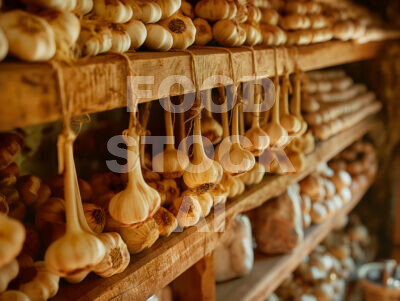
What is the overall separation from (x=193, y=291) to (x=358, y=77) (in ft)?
6.38

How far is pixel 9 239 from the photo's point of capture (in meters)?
0.44

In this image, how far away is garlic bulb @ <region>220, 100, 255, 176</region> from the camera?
84 centimetres

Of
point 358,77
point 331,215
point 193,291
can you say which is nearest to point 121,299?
point 193,291

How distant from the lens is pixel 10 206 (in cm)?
70

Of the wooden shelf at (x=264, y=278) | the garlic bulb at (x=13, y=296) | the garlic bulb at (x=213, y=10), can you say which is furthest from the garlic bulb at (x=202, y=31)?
the wooden shelf at (x=264, y=278)

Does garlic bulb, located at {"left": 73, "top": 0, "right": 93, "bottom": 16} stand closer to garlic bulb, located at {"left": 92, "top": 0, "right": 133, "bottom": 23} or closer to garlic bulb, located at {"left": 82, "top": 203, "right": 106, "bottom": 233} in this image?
garlic bulb, located at {"left": 92, "top": 0, "right": 133, "bottom": 23}

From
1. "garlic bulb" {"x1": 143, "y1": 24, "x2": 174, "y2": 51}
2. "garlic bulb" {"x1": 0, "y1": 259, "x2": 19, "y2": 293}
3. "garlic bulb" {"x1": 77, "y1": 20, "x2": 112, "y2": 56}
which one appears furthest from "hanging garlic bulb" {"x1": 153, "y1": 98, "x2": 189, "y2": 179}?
"garlic bulb" {"x1": 0, "y1": 259, "x2": 19, "y2": 293}

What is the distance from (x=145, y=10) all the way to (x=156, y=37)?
0.05 metres

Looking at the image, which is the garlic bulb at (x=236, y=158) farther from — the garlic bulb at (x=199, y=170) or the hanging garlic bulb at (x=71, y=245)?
the hanging garlic bulb at (x=71, y=245)

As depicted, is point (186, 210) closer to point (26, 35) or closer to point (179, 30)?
point (179, 30)

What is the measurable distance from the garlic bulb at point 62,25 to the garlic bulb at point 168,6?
27cm

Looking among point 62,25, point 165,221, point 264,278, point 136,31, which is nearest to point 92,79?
point 62,25

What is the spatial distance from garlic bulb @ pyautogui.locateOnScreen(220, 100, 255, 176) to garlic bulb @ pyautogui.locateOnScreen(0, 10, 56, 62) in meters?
0.48

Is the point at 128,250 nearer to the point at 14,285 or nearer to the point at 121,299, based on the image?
the point at 121,299
